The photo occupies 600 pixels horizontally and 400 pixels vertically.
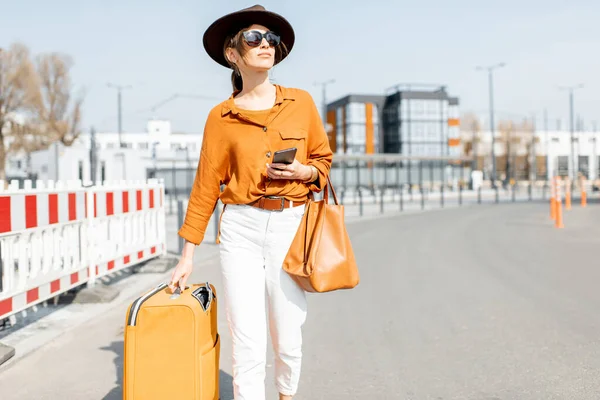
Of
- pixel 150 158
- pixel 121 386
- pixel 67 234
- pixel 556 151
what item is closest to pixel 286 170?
pixel 121 386

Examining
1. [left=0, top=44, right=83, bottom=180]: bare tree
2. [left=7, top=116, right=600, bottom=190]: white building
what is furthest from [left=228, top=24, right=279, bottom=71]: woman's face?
[left=0, top=44, right=83, bottom=180]: bare tree

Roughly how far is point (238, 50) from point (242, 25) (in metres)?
0.12

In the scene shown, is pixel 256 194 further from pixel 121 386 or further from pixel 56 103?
pixel 56 103

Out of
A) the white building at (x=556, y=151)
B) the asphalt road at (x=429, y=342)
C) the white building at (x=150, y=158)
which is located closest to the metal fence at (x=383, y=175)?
the white building at (x=150, y=158)

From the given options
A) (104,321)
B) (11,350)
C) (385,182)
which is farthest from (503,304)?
(385,182)

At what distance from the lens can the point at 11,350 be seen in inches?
189

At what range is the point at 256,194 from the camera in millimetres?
2963

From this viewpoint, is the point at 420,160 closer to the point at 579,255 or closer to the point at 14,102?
the point at 14,102

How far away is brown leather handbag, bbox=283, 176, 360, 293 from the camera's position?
295cm

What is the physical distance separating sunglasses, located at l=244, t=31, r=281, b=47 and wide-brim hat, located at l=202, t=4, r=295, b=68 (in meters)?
0.06

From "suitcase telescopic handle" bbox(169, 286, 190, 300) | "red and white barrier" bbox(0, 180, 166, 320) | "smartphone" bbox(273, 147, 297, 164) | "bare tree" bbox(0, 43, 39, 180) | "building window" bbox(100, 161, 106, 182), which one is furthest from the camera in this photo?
"bare tree" bbox(0, 43, 39, 180)

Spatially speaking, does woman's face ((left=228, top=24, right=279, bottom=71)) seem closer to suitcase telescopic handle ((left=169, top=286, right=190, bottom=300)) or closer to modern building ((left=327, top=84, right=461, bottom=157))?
suitcase telescopic handle ((left=169, top=286, right=190, bottom=300))

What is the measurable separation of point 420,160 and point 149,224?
4592 cm

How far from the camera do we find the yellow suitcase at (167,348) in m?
2.99
